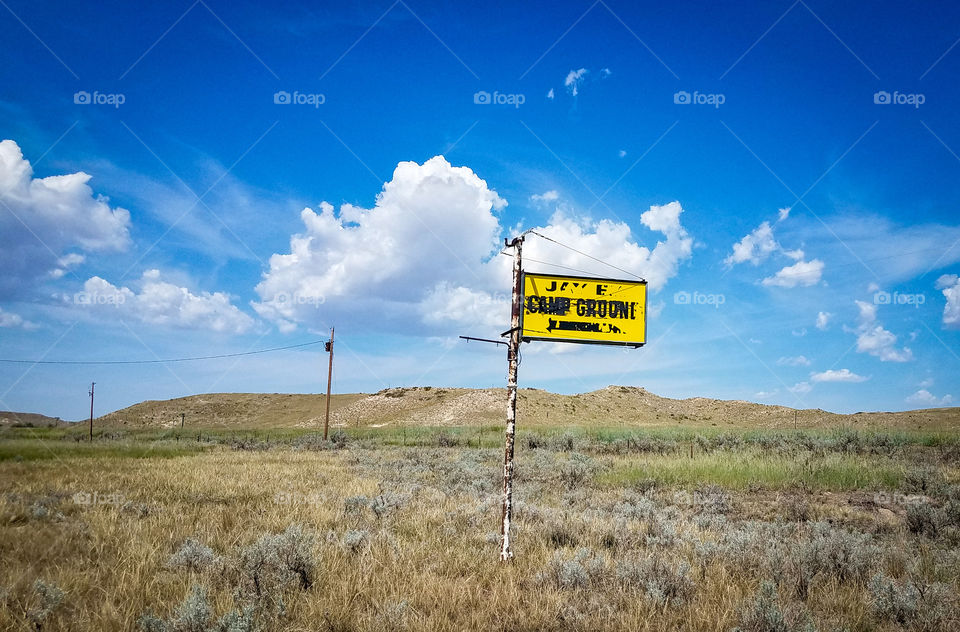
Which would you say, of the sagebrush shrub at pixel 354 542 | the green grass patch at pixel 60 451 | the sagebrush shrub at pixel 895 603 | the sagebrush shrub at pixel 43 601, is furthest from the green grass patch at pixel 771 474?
the green grass patch at pixel 60 451

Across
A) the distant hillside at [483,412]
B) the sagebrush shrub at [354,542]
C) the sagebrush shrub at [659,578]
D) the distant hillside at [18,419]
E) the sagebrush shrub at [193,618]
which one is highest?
the distant hillside at [18,419]

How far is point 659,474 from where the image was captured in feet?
55.2

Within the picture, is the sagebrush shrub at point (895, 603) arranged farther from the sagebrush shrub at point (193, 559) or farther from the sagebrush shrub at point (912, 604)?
the sagebrush shrub at point (193, 559)

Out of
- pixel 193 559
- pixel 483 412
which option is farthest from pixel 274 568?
pixel 483 412

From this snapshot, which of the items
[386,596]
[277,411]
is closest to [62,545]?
[386,596]

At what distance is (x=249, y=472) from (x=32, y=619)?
40.3ft

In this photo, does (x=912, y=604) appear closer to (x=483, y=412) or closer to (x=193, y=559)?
(x=193, y=559)

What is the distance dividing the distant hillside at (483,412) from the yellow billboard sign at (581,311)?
5864 centimetres

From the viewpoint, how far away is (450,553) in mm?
7398

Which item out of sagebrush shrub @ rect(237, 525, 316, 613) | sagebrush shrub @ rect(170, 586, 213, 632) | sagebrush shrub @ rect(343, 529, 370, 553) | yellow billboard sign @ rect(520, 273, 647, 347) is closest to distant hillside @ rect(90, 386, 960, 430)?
yellow billboard sign @ rect(520, 273, 647, 347)

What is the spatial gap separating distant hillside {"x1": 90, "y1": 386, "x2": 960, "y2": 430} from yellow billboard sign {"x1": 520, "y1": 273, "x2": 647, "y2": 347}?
58636 mm

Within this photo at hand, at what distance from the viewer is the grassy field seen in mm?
5227

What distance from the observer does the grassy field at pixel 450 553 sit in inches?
206

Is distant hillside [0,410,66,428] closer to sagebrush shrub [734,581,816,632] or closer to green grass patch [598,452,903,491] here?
sagebrush shrub [734,581,816,632]
